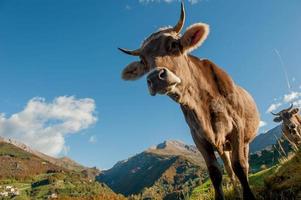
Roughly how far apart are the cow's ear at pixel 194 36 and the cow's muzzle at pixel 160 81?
116cm

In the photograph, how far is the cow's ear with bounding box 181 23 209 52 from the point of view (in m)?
7.28

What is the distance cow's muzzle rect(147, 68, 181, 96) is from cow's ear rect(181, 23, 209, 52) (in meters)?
1.16

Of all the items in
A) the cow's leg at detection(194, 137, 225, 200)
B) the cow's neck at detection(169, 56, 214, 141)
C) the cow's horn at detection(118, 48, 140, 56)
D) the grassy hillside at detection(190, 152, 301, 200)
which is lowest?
the grassy hillside at detection(190, 152, 301, 200)

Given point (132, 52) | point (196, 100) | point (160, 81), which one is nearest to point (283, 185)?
point (196, 100)

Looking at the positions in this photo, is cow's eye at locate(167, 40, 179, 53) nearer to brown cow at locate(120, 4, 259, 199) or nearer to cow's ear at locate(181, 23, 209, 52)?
brown cow at locate(120, 4, 259, 199)

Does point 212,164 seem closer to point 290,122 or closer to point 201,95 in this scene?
point 201,95

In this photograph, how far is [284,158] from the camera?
10.9 metres

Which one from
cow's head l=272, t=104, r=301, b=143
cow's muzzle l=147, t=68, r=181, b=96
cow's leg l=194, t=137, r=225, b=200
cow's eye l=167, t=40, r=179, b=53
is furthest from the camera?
cow's head l=272, t=104, r=301, b=143

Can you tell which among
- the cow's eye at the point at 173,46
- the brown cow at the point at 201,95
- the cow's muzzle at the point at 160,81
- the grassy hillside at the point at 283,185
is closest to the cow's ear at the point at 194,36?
the brown cow at the point at 201,95

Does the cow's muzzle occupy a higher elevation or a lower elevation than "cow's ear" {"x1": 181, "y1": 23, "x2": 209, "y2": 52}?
lower

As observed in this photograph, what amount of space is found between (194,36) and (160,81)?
1.81 m

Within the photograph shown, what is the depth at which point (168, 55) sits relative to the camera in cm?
689

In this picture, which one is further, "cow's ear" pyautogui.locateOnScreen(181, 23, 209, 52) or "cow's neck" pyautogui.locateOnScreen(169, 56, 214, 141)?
"cow's ear" pyautogui.locateOnScreen(181, 23, 209, 52)

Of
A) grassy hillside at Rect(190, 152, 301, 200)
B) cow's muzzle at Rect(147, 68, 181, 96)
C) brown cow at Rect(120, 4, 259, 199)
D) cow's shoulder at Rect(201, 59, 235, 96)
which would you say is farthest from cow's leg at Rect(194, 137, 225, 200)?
cow's muzzle at Rect(147, 68, 181, 96)
